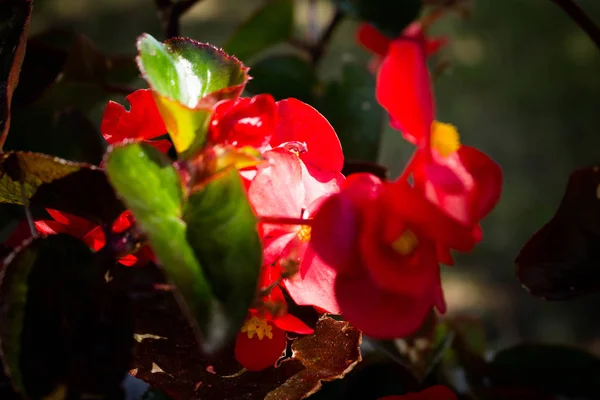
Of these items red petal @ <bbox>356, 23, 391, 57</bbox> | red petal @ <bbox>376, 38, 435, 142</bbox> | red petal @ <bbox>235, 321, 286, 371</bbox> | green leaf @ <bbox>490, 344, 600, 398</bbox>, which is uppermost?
red petal @ <bbox>376, 38, 435, 142</bbox>

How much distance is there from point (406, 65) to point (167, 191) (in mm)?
135

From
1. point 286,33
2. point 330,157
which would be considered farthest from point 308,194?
point 286,33

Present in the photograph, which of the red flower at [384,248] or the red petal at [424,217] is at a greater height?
the red petal at [424,217]

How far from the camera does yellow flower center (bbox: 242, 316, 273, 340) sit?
408 millimetres

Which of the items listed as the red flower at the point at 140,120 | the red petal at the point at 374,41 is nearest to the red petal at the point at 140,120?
the red flower at the point at 140,120

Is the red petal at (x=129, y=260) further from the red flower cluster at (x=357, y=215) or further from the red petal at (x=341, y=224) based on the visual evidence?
the red petal at (x=341, y=224)

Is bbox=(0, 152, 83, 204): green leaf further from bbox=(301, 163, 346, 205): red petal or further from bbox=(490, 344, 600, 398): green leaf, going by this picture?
bbox=(490, 344, 600, 398): green leaf

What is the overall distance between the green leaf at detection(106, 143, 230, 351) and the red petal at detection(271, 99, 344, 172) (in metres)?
0.11

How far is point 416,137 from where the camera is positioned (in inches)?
14.1

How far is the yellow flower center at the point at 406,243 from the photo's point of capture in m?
0.36

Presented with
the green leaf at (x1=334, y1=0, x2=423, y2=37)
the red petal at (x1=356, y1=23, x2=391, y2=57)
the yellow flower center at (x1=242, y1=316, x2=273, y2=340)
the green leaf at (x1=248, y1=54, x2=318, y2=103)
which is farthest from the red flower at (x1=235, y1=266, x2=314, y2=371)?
the red petal at (x1=356, y1=23, x2=391, y2=57)

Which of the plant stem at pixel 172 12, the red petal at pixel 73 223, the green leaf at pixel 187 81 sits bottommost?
the red petal at pixel 73 223

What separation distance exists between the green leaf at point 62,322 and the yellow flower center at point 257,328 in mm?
76

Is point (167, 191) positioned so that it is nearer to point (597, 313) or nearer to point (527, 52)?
point (597, 313)
